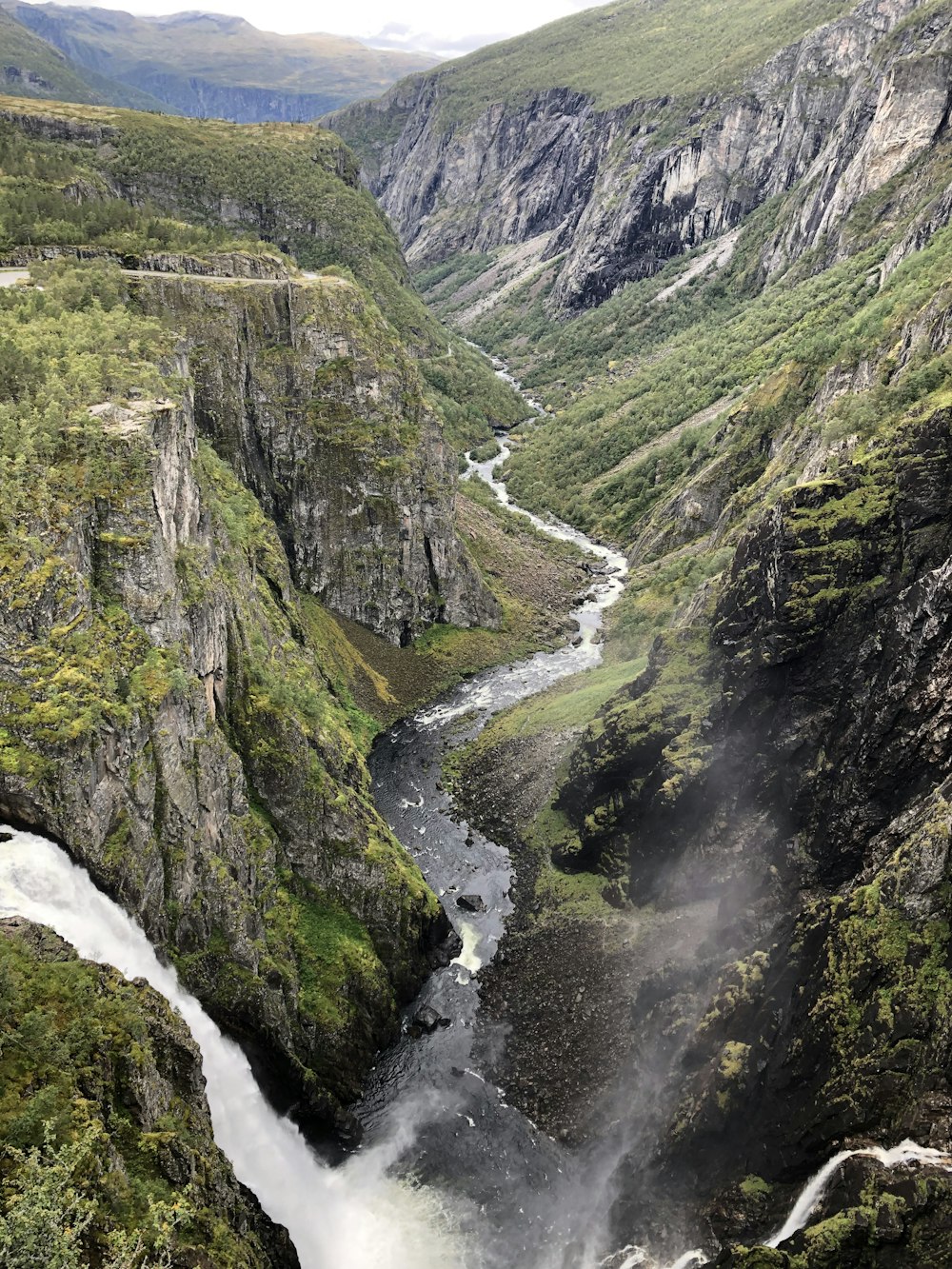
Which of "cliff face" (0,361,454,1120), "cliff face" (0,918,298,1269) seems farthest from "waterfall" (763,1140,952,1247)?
"cliff face" (0,361,454,1120)

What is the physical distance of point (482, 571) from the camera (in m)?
85.6

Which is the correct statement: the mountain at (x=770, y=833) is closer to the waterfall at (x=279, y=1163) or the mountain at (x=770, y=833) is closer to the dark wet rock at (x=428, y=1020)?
the dark wet rock at (x=428, y=1020)

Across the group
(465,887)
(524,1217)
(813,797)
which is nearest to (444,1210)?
(524,1217)

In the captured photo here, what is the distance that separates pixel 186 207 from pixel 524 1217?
118 meters

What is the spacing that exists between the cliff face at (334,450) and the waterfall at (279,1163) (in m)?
45.5

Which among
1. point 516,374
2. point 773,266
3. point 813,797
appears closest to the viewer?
point 813,797

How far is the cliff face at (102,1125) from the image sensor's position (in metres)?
17.8

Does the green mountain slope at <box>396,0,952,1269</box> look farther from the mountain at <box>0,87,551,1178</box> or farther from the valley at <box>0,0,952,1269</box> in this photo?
the mountain at <box>0,87,551,1178</box>

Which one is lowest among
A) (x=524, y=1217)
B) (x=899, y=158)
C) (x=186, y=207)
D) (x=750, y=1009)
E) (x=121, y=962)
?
(x=524, y=1217)

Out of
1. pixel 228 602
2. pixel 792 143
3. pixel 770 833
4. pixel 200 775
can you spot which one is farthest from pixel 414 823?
pixel 792 143

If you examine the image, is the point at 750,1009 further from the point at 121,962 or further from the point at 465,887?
the point at 121,962

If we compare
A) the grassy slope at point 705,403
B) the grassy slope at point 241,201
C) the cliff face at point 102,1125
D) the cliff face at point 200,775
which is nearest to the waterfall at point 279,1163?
the cliff face at point 200,775

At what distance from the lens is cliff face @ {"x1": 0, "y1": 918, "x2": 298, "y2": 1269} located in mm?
17766

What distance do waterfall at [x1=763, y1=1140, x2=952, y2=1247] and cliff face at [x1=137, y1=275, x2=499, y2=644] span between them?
53248mm
